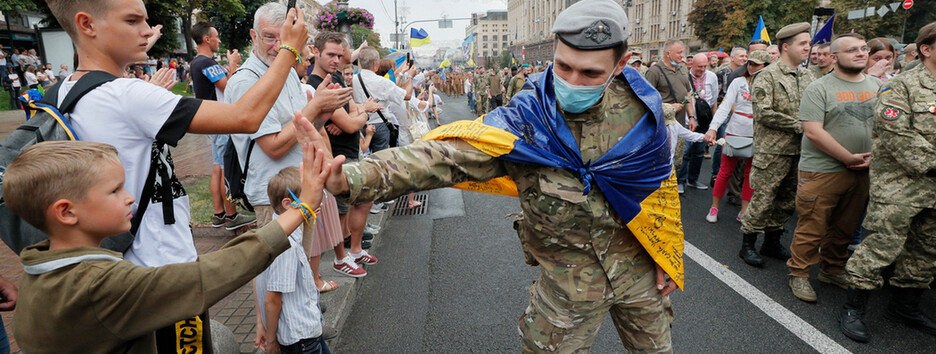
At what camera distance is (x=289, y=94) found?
9.62ft

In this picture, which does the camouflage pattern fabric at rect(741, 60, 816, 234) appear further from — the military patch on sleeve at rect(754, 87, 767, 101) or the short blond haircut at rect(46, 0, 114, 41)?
the short blond haircut at rect(46, 0, 114, 41)

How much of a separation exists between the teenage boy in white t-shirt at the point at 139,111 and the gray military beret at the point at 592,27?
104 cm

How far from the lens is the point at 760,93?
4613 mm

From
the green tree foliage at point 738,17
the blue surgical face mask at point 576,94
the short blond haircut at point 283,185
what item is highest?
the green tree foliage at point 738,17

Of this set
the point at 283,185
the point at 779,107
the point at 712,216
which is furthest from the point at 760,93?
the point at 283,185

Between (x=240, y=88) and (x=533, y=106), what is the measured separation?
5.90ft

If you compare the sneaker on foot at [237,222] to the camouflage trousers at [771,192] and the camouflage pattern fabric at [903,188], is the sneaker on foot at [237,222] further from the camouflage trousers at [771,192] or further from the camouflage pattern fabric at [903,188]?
the camouflage pattern fabric at [903,188]

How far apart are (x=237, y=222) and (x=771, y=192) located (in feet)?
17.9

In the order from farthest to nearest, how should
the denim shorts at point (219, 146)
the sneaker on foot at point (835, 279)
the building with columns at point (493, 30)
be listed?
the building with columns at point (493, 30)
the denim shorts at point (219, 146)
the sneaker on foot at point (835, 279)

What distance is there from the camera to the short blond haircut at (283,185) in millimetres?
2654

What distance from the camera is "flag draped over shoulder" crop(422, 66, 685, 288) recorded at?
72.7 inches

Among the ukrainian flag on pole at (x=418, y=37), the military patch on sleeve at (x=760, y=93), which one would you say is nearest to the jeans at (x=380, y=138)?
the military patch on sleeve at (x=760, y=93)

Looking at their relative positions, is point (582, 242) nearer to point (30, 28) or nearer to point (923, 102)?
point (923, 102)

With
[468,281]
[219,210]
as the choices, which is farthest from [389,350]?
[219,210]
